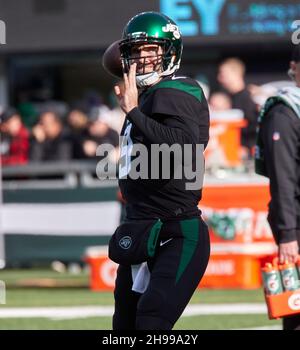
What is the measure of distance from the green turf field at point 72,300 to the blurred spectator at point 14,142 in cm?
160

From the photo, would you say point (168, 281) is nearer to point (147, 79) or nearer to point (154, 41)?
point (147, 79)

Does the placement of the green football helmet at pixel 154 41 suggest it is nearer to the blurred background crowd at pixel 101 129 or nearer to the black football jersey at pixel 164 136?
the black football jersey at pixel 164 136

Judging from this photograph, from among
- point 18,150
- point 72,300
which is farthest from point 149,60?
point 18,150

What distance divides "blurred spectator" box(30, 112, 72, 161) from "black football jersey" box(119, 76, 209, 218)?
29.6 ft

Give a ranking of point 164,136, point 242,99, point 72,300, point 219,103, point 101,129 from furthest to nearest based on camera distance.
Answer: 1. point 101,129
2. point 219,103
3. point 242,99
4. point 72,300
5. point 164,136

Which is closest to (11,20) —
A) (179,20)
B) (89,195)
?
(179,20)

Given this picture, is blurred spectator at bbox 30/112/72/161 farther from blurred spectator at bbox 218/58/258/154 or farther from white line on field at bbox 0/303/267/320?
white line on field at bbox 0/303/267/320

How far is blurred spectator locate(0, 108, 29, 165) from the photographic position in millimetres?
14359

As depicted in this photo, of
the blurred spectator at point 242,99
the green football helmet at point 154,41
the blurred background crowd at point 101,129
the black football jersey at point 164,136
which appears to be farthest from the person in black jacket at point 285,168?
the blurred spectator at point 242,99

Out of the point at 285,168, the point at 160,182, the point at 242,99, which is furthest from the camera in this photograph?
the point at 242,99

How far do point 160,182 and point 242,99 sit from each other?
7.63 meters

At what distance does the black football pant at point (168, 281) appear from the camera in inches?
198

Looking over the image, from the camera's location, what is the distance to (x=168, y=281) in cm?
507

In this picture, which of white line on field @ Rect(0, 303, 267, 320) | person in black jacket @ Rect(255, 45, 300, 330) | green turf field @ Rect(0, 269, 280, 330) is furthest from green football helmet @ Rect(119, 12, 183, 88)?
white line on field @ Rect(0, 303, 267, 320)
